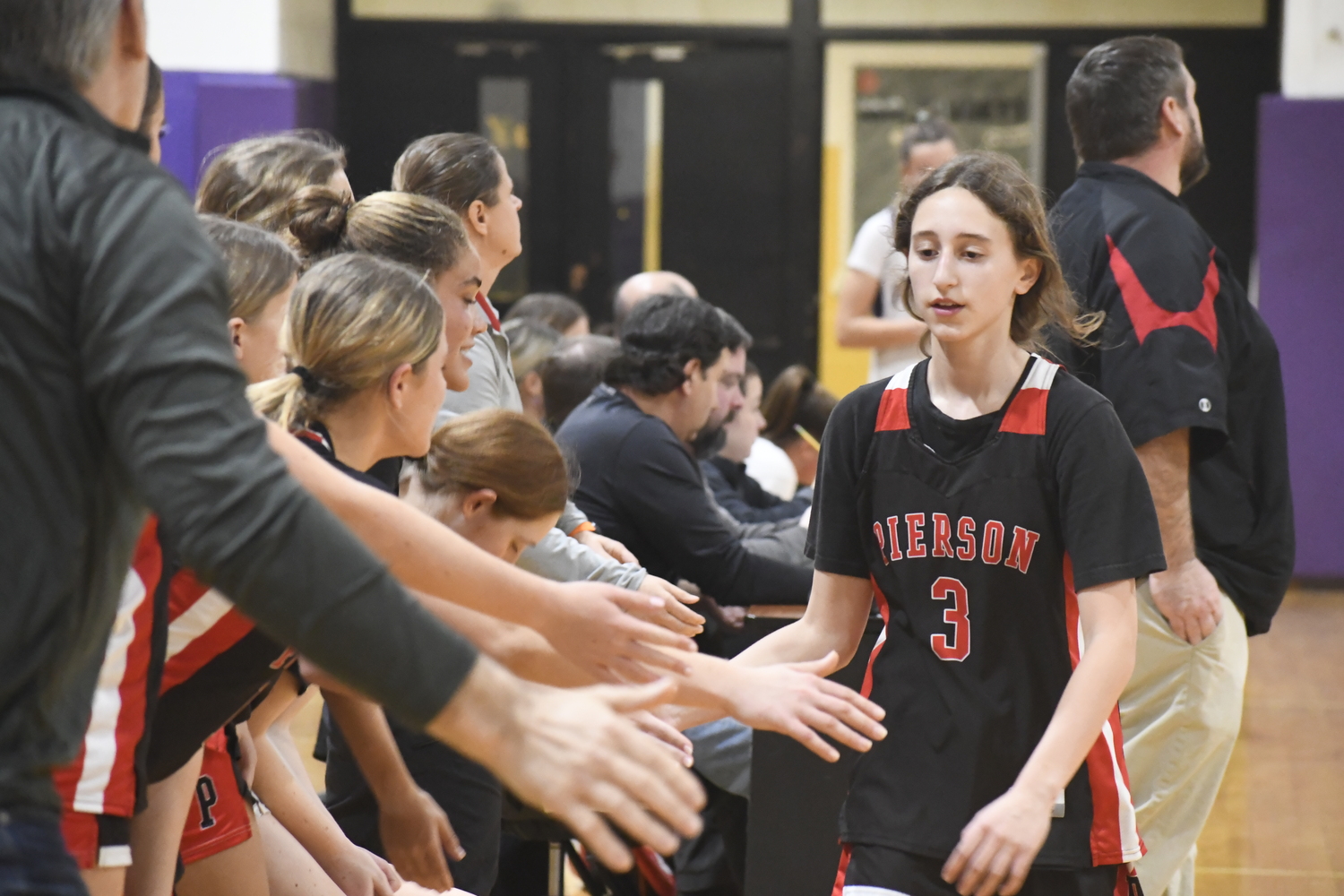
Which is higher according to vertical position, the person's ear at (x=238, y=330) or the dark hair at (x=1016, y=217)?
the dark hair at (x=1016, y=217)

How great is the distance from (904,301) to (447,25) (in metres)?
7.28

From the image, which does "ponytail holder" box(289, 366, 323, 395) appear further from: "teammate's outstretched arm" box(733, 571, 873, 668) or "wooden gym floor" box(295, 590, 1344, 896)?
"wooden gym floor" box(295, 590, 1344, 896)

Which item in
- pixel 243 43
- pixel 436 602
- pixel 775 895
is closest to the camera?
pixel 436 602

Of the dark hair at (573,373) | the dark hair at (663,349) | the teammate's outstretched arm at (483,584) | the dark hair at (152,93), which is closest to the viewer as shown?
the teammate's outstretched arm at (483,584)

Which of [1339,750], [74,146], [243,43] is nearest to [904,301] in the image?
[74,146]

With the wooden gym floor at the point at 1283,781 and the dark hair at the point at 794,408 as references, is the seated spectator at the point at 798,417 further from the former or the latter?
the wooden gym floor at the point at 1283,781

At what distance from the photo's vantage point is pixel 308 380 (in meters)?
2.10

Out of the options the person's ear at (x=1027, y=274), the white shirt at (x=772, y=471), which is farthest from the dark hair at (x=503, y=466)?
the white shirt at (x=772, y=471)

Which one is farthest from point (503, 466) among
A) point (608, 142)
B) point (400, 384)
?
point (608, 142)

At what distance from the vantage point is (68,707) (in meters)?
1.19

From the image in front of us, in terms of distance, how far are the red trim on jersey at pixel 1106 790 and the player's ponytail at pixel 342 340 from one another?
0.95m

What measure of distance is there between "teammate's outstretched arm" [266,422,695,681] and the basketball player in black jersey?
1.51ft

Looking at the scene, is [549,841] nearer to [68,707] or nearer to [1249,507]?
[1249,507]

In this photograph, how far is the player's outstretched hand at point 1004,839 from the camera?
1829mm
